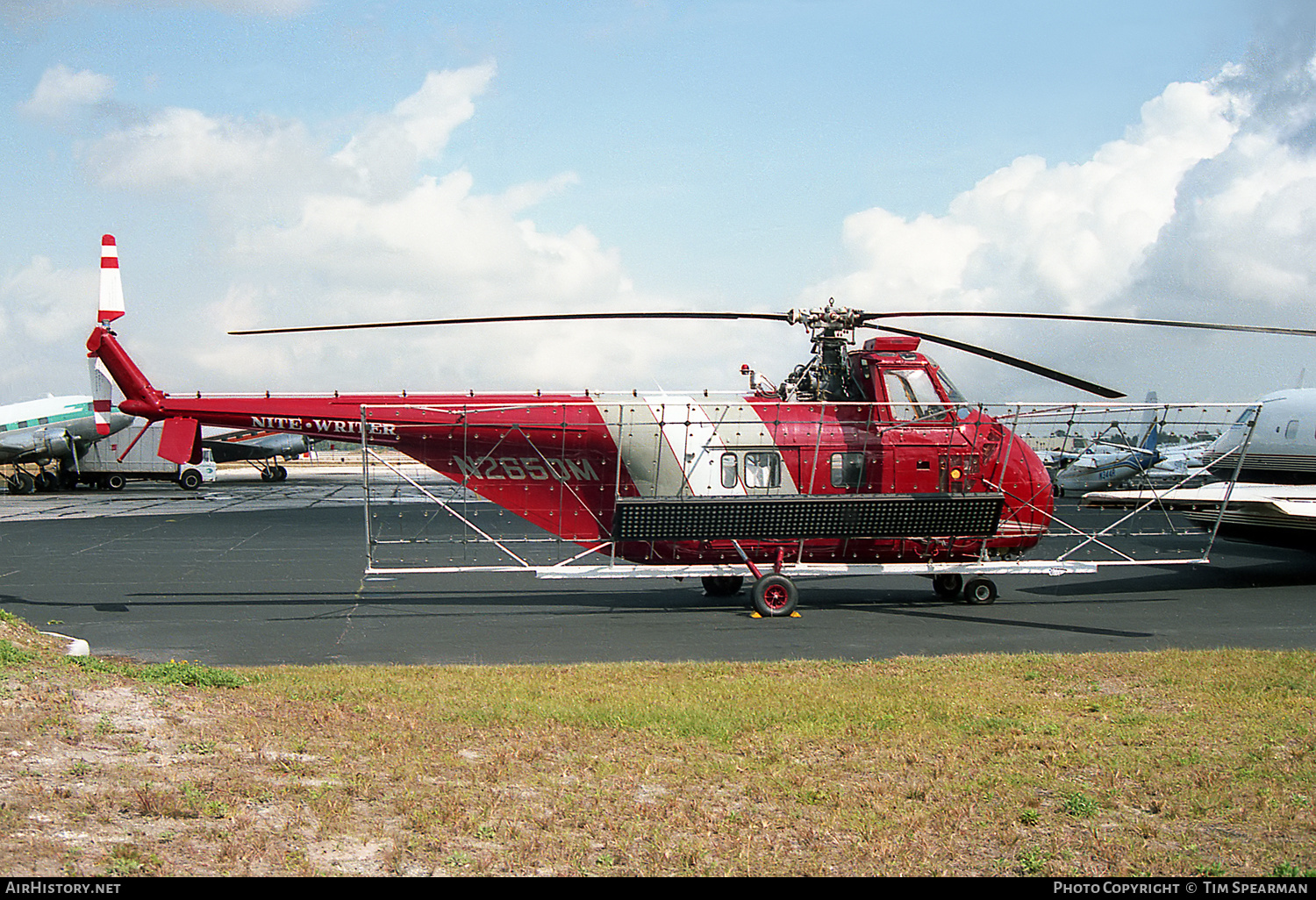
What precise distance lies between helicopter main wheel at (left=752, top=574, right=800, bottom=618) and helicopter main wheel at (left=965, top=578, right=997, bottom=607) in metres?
3.26

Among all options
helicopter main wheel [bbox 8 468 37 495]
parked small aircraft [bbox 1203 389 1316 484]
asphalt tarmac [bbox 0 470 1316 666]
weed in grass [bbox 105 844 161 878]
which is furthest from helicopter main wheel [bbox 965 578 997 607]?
helicopter main wheel [bbox 8 468 37 495]

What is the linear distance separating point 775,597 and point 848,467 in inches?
93.4

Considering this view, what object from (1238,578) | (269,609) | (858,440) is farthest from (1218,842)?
(1238,578)

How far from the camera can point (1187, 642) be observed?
42.1ft

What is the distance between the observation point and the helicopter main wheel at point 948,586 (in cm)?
1652

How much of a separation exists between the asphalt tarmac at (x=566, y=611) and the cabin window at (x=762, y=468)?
2.05 m

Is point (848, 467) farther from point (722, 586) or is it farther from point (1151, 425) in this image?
point (1151, 425)

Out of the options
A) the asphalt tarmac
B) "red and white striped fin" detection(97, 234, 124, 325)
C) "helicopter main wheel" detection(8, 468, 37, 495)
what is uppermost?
"red and white striped fin" detection(97, 234, 124, 325)

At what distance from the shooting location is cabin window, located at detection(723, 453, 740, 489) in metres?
15.5

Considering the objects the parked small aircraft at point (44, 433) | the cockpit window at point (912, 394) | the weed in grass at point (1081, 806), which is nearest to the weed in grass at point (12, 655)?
the weed in grass at point (1081, 806)

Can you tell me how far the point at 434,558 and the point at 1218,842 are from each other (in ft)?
61.5

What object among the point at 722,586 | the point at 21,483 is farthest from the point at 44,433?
the point at 722,586

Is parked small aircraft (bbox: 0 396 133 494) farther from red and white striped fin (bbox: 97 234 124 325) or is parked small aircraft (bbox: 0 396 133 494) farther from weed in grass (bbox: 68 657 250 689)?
weed in grass (bbox: 68 657 250 689)

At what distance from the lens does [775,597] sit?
15.0 metres
